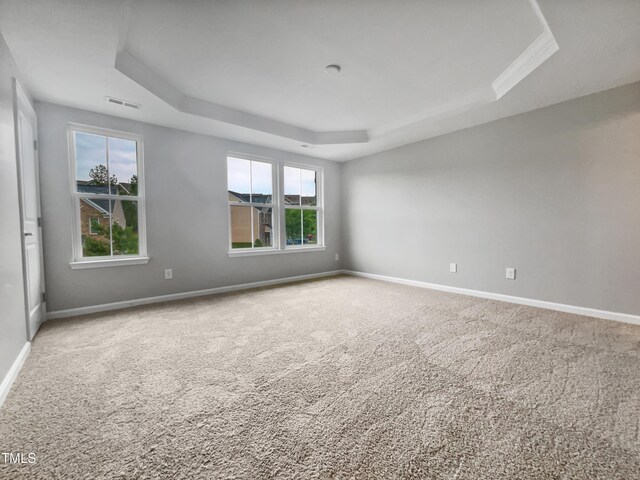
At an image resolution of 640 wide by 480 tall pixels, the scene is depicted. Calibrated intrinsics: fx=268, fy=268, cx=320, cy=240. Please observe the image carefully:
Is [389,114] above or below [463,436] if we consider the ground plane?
above

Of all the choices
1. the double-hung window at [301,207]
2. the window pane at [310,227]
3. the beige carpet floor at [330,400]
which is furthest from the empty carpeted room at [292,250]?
the window pane at [310,227]

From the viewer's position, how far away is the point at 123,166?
3240mm

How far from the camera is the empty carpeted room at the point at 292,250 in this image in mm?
1232

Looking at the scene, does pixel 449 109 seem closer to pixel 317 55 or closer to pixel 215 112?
pixel 317 55

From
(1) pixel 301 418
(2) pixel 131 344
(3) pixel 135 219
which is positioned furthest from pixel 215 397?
(3) pixel 135 219

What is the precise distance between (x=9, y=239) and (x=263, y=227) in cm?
293

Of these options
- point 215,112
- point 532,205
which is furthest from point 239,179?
point 532,205

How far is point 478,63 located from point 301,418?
10.3 feet

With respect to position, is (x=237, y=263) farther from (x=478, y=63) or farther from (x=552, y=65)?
(x=552, y=65)

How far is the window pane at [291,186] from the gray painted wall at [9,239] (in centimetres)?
321

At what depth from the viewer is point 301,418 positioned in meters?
1.32

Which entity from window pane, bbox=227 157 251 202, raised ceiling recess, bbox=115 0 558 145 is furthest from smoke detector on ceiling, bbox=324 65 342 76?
window pane, bbox=227 157 251 202

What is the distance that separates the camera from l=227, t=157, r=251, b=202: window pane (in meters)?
4.10

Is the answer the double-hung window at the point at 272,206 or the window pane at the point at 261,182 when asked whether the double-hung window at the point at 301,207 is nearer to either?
the double-hung window at the point at 272,206
